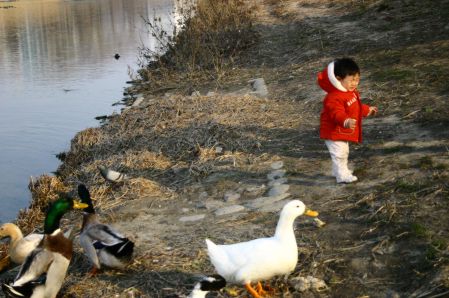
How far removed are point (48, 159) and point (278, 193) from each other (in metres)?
6.97

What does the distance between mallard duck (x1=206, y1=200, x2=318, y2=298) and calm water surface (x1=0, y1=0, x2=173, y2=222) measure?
18.5ft

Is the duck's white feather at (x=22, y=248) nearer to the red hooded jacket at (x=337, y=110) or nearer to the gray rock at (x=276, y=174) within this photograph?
the gray rock at (x=276, y=174)

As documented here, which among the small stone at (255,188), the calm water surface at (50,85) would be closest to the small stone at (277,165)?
the small stone at (255,188)

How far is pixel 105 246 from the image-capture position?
520 centimetres

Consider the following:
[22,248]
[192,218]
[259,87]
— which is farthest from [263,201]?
[259,87]

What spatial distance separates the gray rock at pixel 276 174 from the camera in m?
7.08

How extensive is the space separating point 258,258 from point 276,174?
9.43 ft

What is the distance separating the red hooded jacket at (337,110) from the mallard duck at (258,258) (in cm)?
206

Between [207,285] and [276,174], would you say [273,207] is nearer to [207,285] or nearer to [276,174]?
[276,174]

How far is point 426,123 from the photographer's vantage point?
7.73 meters

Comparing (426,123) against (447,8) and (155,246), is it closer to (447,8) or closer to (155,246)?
(155,246)

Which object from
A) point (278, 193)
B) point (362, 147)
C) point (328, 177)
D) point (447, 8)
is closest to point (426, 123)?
point (362, 147)

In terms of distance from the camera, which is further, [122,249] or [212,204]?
[212,204]

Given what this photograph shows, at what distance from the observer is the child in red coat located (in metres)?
6.23
